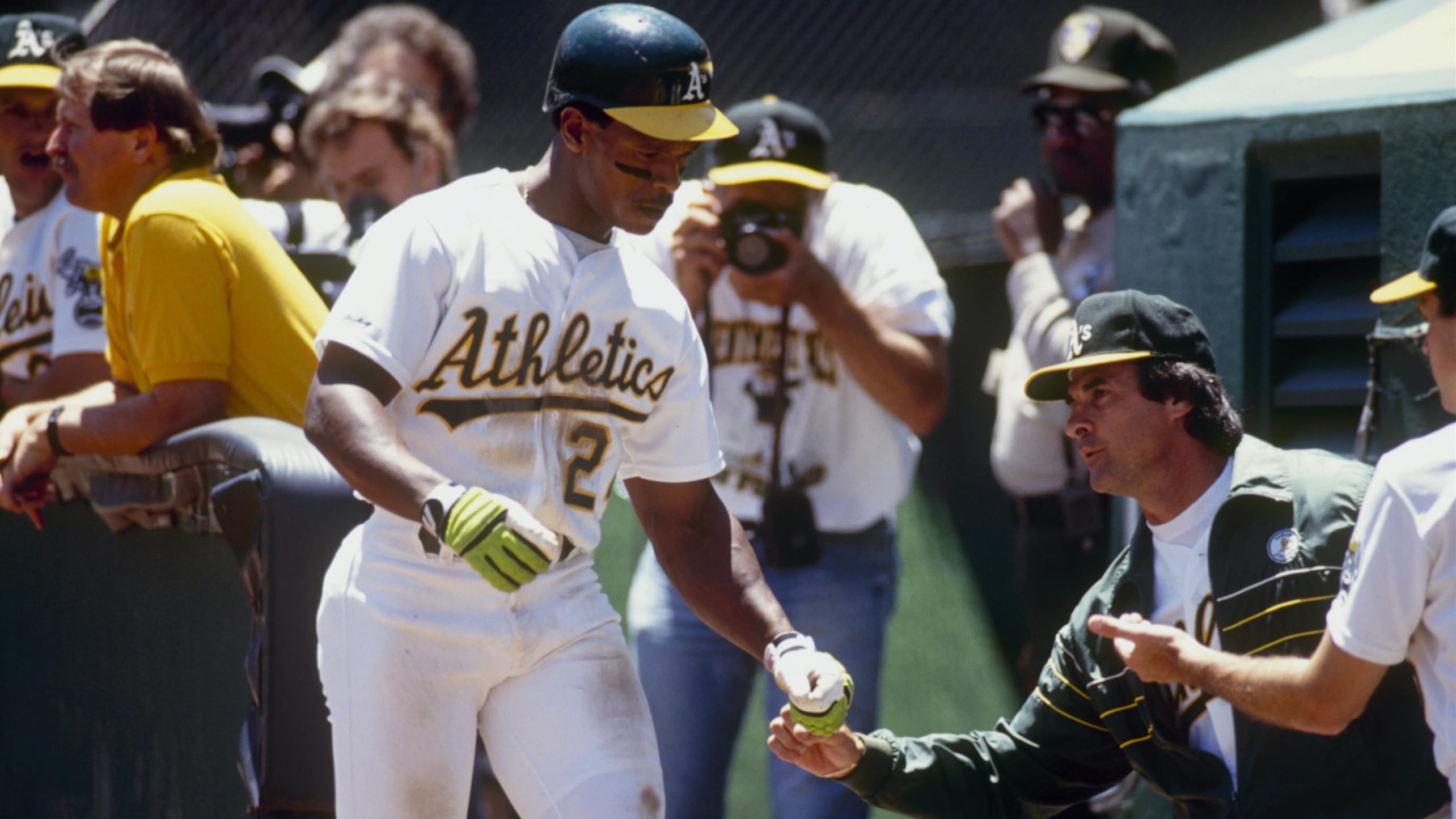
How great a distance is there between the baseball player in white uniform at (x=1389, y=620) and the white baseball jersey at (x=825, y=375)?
5.45 ft

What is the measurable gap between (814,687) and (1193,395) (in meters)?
0.94

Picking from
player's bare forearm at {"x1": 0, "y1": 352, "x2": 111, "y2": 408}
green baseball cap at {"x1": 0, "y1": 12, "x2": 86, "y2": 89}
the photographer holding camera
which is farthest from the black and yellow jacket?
green baseball cap at {"x1": 0, "y1": 12, "x2": 86, "y2": 89}

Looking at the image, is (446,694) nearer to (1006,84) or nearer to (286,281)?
(286,281)

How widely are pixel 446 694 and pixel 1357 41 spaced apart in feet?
10.2

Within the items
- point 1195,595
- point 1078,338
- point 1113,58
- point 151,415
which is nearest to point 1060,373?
point 1078,338

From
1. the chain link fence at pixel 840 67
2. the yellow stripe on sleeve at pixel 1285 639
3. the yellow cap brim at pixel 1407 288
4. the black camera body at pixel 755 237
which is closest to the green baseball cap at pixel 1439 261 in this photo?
the yellow cap brim at pixel 1407 288

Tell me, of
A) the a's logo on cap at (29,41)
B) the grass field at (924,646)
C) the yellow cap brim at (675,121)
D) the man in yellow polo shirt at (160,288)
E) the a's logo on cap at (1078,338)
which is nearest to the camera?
the yellow cap brim at (675,121)

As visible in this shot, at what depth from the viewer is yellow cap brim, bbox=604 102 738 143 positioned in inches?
119

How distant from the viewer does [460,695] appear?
3018 millimetres

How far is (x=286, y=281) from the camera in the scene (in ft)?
13.1

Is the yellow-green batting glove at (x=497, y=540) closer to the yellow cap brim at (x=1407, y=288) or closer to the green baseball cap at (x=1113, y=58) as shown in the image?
the yellow cap brim at (x=1407, y=288)

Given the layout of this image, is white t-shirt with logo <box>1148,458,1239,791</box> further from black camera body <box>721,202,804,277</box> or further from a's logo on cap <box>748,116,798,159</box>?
a's logo on cap <box>748,116,798,159</box>

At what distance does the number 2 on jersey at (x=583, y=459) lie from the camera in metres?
3.14

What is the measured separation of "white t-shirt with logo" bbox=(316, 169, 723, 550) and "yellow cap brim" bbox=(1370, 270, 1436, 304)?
124cm
